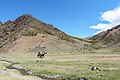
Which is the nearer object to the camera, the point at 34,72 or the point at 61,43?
the point at 34,72

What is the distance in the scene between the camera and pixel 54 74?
45.3 m

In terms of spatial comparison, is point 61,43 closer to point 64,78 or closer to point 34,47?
point 34,47

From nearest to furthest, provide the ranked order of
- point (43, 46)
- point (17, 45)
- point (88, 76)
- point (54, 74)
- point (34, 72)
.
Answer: point (88, 76) → point (54, 74) → point (34, 72) → point (43, 46) → point (17, 45)

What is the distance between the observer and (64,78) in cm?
4141

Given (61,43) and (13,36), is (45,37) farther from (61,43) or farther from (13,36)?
(13,36)

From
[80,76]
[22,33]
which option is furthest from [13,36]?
[80,76]

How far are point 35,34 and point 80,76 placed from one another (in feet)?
460

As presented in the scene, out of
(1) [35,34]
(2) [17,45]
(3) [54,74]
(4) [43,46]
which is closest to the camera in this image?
(3) [54,74]

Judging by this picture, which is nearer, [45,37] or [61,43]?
[61,43]

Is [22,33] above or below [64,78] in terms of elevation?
above

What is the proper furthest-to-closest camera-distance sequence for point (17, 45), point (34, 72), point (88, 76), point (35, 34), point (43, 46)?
point (35, 34), point (17, 45), point (43, 46), point (34, 72), point (88, 76)

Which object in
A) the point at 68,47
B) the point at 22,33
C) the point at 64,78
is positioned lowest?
the point at 64,78

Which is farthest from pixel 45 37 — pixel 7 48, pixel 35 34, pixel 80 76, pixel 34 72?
pixel 80 76

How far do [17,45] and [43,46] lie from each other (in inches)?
806
